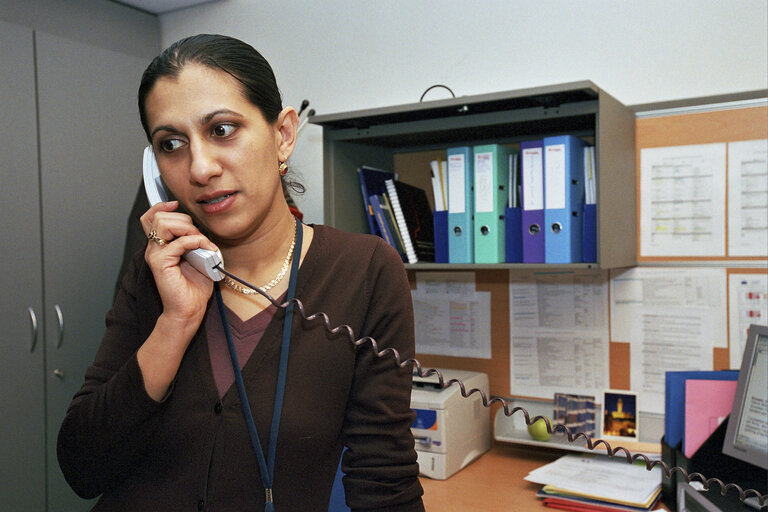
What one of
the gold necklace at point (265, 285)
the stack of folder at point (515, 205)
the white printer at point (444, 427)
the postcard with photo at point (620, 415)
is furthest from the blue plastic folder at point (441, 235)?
the gold necklace at point (265, 285)

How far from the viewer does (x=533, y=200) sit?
1759 mm

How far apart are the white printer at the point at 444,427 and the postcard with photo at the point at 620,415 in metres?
0.37

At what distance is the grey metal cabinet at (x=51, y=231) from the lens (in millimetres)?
2244

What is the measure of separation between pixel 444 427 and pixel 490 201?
2.08ft

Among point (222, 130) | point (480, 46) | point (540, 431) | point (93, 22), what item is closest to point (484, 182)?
point (480, 46)

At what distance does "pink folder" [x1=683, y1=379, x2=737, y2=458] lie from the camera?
1575 mm

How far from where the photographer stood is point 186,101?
0.99 meters

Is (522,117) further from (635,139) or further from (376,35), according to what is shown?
(376,35)

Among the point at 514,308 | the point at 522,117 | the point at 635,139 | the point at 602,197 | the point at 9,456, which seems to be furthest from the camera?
the point at 9,456

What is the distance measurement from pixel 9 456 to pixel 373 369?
179cm

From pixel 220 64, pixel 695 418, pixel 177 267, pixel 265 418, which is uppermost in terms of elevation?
pixel 220 64

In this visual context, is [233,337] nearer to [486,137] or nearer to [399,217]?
[399,217]

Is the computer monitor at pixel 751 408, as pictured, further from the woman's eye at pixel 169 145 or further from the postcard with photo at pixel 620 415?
the woman's eye at pixel 169 145

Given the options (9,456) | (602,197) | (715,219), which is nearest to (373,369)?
(602,197)
